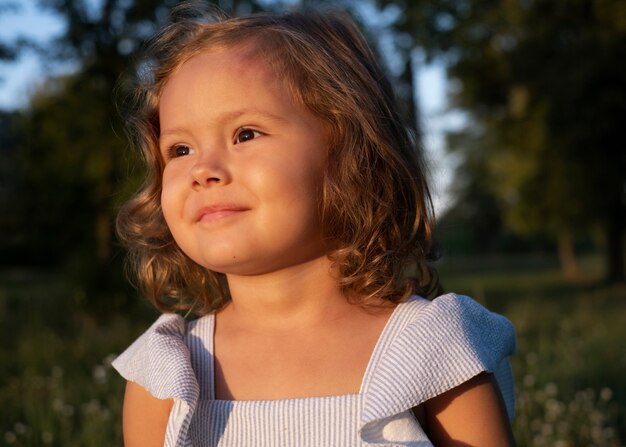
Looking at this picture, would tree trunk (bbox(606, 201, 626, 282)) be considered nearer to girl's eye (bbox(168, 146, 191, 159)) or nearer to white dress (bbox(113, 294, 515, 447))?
white dress (bbox(113, 294, 515, 447))

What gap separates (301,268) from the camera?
1.96 m

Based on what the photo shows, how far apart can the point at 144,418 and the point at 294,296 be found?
0.54 m

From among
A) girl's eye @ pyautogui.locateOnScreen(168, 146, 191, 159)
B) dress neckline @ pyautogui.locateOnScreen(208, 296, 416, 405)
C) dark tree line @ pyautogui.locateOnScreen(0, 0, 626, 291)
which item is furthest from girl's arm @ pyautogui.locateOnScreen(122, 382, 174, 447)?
dark tree line @ pyautogui.locateOnScreen(0, 0, 626, 291)

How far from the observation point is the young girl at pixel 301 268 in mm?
1785

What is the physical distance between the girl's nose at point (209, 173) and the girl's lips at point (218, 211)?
6 cm

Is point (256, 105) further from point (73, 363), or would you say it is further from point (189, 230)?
point (73, 363)

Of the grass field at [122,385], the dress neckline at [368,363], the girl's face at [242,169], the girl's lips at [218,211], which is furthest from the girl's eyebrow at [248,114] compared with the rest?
the grass field at [122,385]

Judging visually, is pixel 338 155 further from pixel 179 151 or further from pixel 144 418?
pixel 144 418

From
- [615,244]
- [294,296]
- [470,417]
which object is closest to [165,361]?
[294,296]

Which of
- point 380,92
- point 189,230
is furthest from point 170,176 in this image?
point 380,92

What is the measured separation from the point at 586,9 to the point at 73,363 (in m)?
14.5

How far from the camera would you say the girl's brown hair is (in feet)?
6.48

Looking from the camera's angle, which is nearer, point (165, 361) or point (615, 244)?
point (165, 361)

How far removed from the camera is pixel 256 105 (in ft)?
6.04
